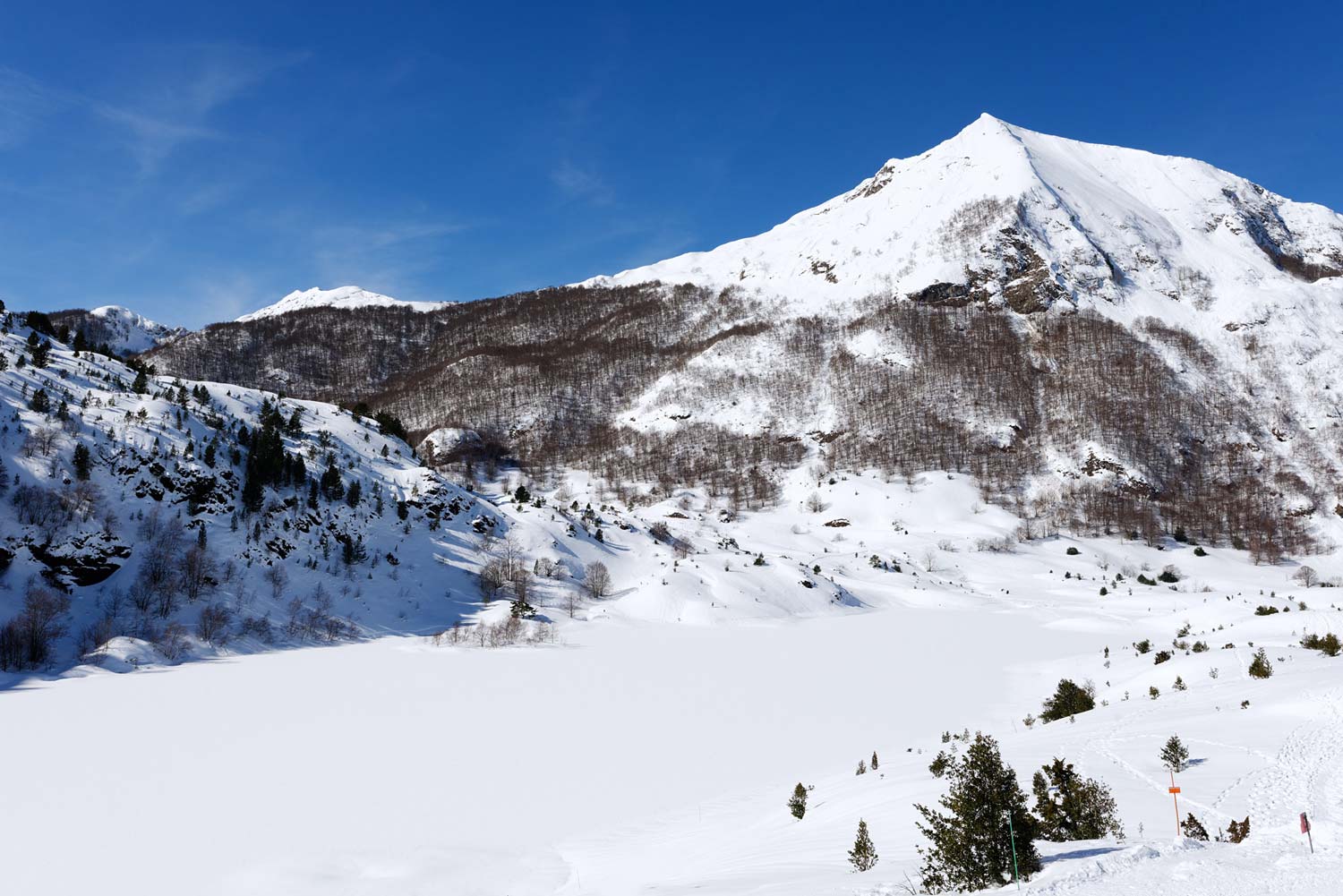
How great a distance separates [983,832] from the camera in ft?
26.7

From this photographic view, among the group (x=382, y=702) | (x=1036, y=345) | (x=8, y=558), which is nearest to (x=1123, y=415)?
(x=1036, y=345)

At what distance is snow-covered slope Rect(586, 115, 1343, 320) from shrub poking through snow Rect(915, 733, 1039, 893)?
146 meters

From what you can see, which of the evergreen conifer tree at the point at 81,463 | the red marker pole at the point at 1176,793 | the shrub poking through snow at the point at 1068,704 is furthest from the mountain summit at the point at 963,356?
the red marker pole at the point at 1176,793

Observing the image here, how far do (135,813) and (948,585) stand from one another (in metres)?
54.2

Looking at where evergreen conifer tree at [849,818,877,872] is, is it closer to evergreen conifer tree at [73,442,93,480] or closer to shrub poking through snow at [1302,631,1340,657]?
shrub poking through snow at [1302,631,1340,657]

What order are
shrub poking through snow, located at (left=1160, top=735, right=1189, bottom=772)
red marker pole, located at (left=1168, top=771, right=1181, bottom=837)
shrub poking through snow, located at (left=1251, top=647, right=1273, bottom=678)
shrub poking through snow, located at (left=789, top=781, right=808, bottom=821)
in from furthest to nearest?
shrub poking through snow, located at (left=1251, top=647, right=1273, bottom=678), shrub poking through snow, located at (left=789, top=781, right=808, bottom=821), shrub poking through snow, located at (left=1160, top=735, right=1189, bottom=772), red marker pole, located at (left=1168, top=771, right=1181, bottom=837)

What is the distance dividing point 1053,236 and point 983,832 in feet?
539

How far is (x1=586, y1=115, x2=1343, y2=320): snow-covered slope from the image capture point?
141500 mm

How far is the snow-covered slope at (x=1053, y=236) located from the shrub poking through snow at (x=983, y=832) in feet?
480

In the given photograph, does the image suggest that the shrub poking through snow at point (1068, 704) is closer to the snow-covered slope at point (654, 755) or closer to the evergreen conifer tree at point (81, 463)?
the snow-covered slope at point (654, 755)

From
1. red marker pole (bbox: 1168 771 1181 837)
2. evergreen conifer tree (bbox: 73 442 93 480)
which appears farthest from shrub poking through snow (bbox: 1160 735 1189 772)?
evergreen conifer tree (bbox: 73 442 93 480)

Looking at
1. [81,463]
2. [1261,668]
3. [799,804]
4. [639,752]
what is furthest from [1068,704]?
[81,463]

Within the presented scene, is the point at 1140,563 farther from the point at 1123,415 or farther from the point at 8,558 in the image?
the point at 8,558

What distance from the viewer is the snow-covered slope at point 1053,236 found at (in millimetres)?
141500
